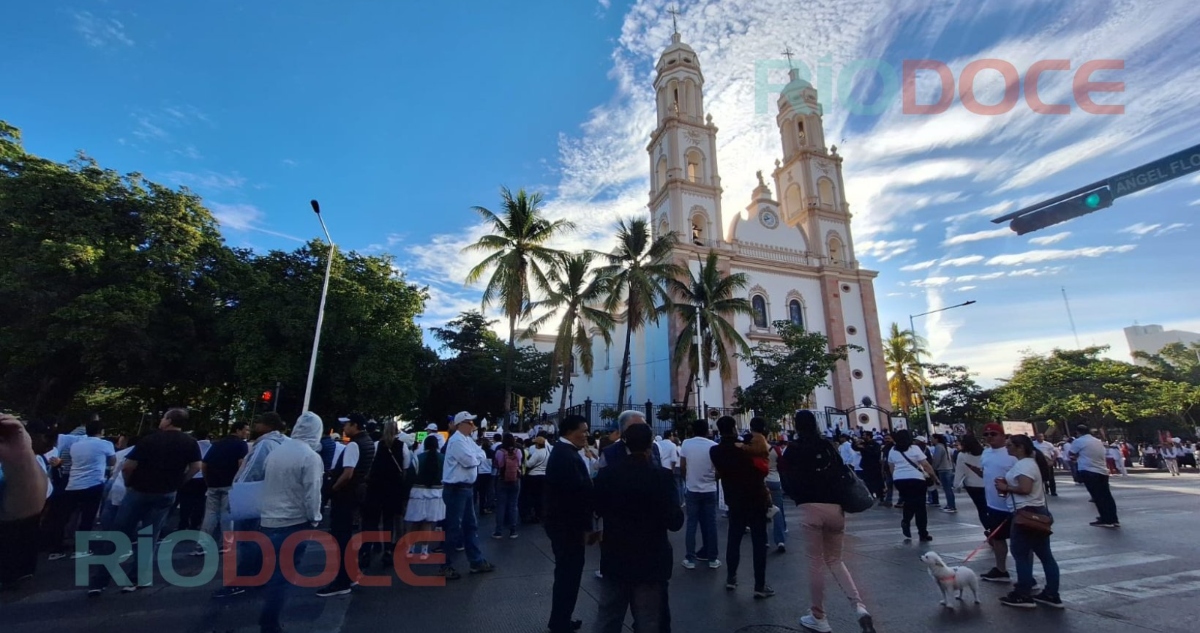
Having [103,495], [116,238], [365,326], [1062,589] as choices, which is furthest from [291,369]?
[1062,589]

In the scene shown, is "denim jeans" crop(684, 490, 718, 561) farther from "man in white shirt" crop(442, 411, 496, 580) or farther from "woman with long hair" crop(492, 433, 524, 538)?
"woman with long hair" crop(492, 433, 524, 538)

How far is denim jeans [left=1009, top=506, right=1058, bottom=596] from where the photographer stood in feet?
15.1

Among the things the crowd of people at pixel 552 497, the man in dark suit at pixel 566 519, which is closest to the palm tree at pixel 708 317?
the crowd of people at pixel 552 497

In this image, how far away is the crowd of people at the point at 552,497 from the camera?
3.26 m

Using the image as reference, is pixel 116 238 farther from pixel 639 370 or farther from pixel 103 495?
pixel 639 370

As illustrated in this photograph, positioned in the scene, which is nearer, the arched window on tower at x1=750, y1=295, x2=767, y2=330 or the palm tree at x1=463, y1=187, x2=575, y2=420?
the palm tree at x1=463, y1=187, x2=575, y2=420

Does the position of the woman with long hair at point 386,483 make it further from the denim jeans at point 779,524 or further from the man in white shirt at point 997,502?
the man in white shirt at point 997,502

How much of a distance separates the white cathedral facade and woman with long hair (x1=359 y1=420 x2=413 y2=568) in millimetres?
20615

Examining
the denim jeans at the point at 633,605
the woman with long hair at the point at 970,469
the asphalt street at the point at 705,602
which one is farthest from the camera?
the woman with long hair at the point at 970,469

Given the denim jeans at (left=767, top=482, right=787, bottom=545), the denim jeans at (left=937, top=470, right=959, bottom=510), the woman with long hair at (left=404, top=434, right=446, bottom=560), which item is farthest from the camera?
the denim jeans at (left=937, top=470, right=959, bottom=510)

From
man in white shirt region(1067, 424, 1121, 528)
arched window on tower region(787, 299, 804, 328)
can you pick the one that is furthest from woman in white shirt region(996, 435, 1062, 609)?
arched window on tower region(787, 299, 804, 328)

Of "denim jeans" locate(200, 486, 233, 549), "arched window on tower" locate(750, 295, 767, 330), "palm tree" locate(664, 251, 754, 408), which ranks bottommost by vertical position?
"denim jeans" locate(200, 486, 233, 549)

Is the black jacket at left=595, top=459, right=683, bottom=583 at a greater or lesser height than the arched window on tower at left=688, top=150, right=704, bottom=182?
lesser

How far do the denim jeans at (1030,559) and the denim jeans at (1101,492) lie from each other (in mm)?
4977
